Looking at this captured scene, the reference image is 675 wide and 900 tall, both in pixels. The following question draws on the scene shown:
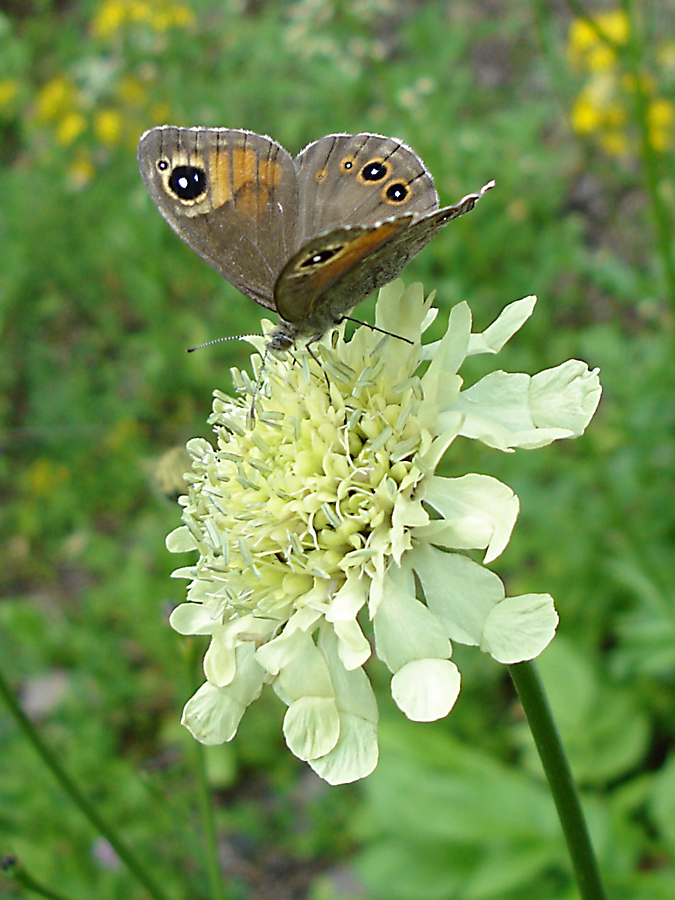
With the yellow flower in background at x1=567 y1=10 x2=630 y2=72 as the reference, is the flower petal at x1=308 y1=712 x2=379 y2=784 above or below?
below

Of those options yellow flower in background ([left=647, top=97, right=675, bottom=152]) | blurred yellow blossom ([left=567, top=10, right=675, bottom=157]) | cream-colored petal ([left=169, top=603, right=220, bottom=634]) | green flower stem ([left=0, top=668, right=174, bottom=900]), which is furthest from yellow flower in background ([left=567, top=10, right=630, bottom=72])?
green flower stem ([left=0, top=668, right=174, bottom=900])

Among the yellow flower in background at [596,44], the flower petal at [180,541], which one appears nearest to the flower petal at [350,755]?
the flower petal at [180,541]

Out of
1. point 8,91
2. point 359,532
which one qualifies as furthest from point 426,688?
point 8,91

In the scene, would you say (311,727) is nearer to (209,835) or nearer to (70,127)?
(209,835)

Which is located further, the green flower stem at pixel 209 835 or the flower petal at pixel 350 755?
the green flower stem at pixel 209 835

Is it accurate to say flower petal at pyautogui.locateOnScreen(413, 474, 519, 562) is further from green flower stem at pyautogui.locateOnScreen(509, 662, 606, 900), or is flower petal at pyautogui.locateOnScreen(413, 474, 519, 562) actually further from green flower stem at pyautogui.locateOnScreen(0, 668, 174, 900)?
green flower stem at pyautogui.locateOnScreen(0, 668, 174, 900)

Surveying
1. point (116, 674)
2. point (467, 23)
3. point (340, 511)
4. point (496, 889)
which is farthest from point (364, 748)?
point (467, 23)

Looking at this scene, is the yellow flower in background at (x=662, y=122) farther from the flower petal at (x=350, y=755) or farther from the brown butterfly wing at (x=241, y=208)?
the flower petal at (x=350, y=755)
